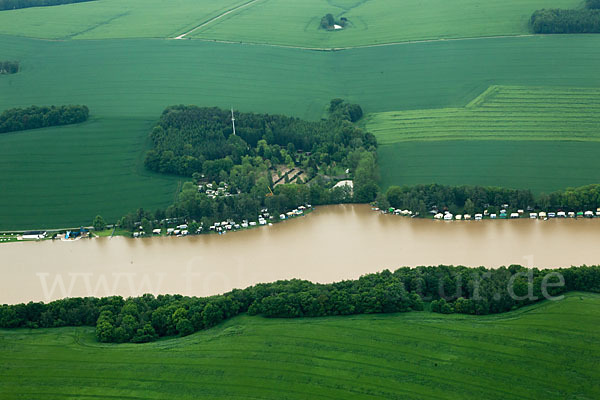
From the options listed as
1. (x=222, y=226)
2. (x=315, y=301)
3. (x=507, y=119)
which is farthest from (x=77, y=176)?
(x=507, y=119)

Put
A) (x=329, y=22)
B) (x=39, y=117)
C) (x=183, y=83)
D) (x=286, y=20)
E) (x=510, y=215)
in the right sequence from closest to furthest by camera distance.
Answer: (x=510, y=215) < (x=39, y=117) < (x=183, y=83) < (x=329, y=22) < (x=286, y=20)

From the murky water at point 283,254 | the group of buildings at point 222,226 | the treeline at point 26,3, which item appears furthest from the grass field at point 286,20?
the murky water at point 283,254

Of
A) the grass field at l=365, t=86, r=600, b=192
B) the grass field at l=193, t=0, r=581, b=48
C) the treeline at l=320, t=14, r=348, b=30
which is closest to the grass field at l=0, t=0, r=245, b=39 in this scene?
the grass field at l=193, t=0, r=581, b=48

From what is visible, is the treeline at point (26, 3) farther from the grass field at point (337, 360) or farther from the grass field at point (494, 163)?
the grass field at point (337, 360)

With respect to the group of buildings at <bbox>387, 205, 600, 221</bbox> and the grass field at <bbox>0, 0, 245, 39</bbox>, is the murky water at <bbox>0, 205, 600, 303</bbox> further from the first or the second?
the grass field at <bbox>0, 0, 245, 39</bbox>

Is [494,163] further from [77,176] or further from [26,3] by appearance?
[26,3]

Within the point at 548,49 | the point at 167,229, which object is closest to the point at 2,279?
the point at 167,229
